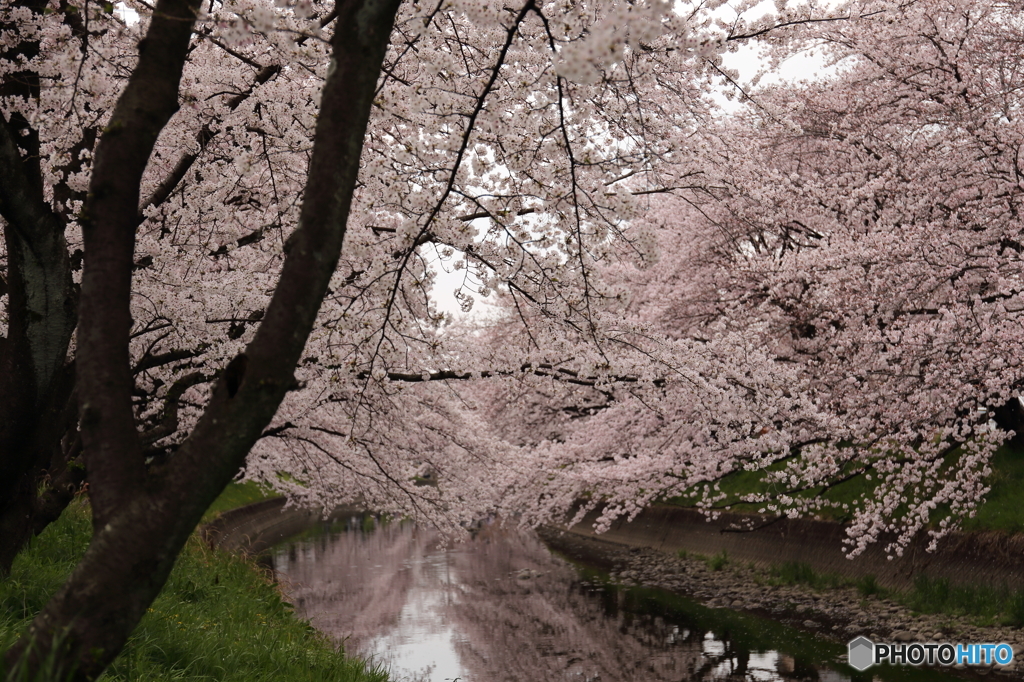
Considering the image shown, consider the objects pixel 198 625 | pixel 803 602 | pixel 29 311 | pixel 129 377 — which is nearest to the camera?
pixel 129 377

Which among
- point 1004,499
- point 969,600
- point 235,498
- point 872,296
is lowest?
point 969,600

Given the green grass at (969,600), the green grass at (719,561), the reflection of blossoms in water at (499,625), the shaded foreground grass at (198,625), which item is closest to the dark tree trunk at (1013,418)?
the green grass at (969,600)

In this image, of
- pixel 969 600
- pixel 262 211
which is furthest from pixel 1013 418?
pixel 262 211

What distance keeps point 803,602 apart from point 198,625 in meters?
10.9

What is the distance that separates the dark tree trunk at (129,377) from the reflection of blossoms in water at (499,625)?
824 centimetres

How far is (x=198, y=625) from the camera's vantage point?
23.2ft

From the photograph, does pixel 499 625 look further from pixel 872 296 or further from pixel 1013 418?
pixel 1013 418

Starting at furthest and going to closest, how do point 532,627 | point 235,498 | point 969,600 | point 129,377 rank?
point 235,498 → point 532,627 → point 969,600 → point 129,377

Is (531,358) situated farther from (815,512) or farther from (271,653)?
(815,512)

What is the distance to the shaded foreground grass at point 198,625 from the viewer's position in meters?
5.75

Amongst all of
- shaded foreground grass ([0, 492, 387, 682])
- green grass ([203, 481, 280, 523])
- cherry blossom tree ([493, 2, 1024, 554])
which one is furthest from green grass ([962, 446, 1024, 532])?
green grass ([203, 481, 280, 523])

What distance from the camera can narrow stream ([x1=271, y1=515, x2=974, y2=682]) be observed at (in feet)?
38.7

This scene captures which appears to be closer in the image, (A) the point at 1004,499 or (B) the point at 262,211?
(B) the point at 262,211

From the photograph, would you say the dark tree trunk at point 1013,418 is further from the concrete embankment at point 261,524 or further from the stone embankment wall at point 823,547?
the concrete embankment at point 261,524
